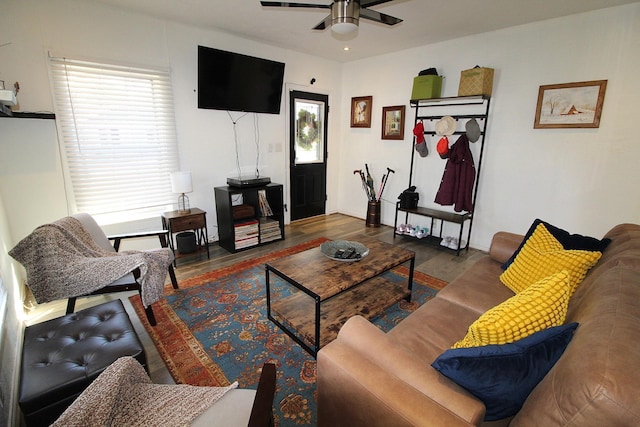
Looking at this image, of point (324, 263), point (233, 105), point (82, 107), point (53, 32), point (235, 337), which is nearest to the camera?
point (235, 337)

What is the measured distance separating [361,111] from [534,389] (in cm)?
465

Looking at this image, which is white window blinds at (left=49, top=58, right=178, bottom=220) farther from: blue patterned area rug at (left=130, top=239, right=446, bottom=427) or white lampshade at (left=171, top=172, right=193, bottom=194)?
blue patterned area rug at (left=130, top=239, right=446, bottom=427)

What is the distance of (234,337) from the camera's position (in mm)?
2180

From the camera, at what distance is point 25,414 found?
1.20 meters

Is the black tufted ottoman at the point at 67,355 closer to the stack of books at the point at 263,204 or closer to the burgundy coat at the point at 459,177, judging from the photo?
the stack of books at the point at 263,204

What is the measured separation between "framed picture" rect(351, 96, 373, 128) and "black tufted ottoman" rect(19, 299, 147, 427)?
426cm

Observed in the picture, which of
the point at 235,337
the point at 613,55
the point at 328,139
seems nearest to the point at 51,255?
the point at 235,337

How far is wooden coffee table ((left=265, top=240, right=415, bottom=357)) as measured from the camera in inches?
78.2

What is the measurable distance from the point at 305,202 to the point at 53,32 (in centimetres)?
359

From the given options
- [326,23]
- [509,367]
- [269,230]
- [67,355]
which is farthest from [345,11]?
[269,230]

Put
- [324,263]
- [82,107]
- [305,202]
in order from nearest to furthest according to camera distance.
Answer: [324,263] < [82,107] < [305,202]

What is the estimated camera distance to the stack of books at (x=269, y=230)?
402 centimetres

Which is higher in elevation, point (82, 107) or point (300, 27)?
point (300, 27)

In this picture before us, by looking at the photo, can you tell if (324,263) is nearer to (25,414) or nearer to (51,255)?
(25,414)
